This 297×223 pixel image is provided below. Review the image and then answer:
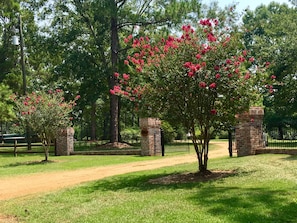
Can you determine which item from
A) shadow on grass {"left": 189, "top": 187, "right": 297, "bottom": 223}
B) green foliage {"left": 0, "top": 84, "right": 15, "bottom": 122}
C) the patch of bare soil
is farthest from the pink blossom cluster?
green foliage {"left": 0, "top": 84, "right": 15, "bottom": 122}

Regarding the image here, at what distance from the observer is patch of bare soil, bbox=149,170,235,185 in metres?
10.3

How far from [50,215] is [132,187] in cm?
292

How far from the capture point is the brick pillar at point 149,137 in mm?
20094

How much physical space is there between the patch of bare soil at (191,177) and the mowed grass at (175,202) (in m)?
0.35

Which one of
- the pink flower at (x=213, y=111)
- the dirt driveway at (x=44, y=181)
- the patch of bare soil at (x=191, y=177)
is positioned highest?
the pink flower at (x=213, y=111)

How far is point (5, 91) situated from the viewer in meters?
25.2

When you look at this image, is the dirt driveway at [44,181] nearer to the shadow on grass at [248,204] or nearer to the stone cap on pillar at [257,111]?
the shadow on grass at [248,204]

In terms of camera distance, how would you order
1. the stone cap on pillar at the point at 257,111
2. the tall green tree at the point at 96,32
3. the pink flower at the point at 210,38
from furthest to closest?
the tall green tree at the point at 96,32
the stone cap on pillar at the point at 257,111
the pink flower at the point at 210,38

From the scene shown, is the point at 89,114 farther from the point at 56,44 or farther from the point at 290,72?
the point at 290,72

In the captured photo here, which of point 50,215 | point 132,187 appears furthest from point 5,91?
point 50,215

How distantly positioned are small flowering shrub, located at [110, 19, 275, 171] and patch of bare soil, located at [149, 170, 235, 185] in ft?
3.97

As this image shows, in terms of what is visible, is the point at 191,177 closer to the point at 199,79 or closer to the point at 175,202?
the point at 199,79

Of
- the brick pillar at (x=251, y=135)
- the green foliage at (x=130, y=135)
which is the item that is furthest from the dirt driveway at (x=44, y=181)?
the green foliage at (x=130, y=135)

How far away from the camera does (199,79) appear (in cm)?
1005
